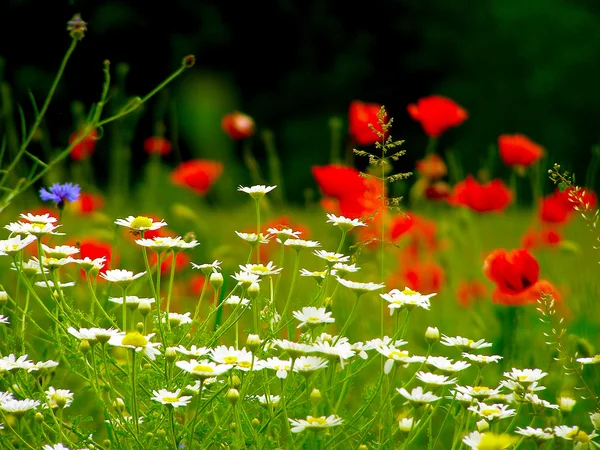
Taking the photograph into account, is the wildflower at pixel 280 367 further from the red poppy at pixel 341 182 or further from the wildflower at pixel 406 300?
the red poppy at pixel 341 182

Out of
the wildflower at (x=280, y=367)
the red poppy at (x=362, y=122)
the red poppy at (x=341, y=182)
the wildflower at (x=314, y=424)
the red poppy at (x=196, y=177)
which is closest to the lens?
the wildflower at (x=314, y=424)

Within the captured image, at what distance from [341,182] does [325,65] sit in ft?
20.6

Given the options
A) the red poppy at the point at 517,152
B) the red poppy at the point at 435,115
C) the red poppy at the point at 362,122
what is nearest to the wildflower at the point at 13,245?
the red poppy at the point at 362,122

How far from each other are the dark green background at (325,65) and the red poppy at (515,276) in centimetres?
506

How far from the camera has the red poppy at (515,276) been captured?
4.50 feet

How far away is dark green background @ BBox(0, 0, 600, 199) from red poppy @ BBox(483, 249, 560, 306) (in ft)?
16.6

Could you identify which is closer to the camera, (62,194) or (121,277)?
(121,277)

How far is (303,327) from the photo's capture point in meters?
1.08

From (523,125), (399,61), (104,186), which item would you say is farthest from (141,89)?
(523,125)

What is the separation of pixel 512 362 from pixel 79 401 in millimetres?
831

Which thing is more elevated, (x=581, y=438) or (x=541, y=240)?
(x=581, y=438)

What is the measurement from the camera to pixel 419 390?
89 cm

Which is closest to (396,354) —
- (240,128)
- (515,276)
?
(515,276)

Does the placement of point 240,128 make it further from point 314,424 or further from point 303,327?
point 314,424
